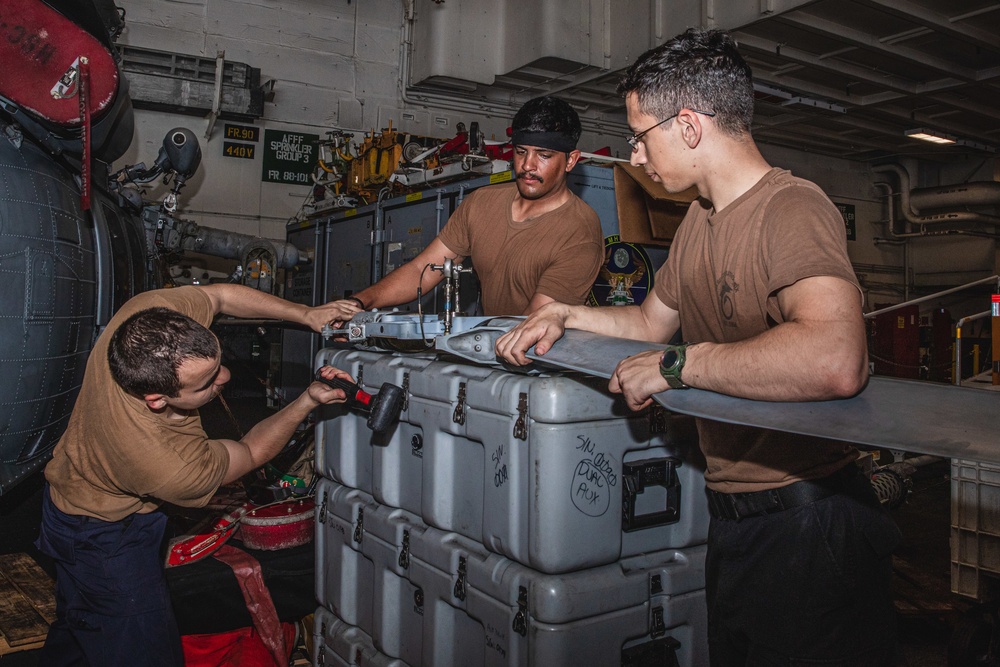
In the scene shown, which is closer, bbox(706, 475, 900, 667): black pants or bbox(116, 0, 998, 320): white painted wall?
bbox(706, 475, 900, 667): black pants

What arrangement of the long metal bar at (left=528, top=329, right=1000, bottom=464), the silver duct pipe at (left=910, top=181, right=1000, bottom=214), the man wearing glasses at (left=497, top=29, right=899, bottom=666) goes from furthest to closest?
1. the silver duct pipe at (left=910, top=181, right=1000, bottom=214)
2. the man wearing glasses at (left=497, top=29, right=899, bottom=666)
3. the long metal bar at (left=528, top=329, right=1000, bottom=464)

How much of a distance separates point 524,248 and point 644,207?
1891 millimetres

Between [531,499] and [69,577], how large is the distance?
1.79m

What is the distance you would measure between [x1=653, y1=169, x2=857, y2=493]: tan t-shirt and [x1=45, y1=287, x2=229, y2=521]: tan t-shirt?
1.75m

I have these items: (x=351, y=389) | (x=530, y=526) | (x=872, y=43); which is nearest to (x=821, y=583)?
(x=530, y=526)

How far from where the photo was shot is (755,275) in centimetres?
163

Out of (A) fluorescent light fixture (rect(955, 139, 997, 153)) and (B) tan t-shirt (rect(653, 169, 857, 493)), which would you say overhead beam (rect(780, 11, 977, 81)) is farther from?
(B) tan t-shirt (rect(653, 169, 857, 493))

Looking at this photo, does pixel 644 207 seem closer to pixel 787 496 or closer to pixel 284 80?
pixel 787 496

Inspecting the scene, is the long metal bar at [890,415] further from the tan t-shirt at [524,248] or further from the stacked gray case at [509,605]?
the tan t-shirt at [524,248]

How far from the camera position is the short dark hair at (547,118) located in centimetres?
306

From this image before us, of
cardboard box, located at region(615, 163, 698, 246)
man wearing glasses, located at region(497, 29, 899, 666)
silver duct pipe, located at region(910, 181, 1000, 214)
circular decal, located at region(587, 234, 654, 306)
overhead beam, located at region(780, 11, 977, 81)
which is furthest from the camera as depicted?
silver duct pipe, located at region(910, 181, 1000, 214)

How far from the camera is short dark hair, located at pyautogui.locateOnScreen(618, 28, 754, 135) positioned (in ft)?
5.63

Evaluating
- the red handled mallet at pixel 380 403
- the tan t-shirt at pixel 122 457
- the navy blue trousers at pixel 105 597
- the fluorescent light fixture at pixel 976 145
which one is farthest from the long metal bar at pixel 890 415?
the fluorescent light fixture at pixel 976 145

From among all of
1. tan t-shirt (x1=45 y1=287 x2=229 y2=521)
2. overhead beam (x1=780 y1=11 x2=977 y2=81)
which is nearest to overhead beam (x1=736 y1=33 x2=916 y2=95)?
overhead beam (x1=780 y1=11 x2=977 y2=81)
